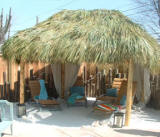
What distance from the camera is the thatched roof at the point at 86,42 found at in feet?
15.1

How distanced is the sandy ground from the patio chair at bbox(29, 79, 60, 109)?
0.22 meters

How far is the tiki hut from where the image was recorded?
4.61 metres

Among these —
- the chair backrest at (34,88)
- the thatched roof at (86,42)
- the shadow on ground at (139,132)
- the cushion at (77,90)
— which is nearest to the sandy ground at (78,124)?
the shadow on ground at (139,132)

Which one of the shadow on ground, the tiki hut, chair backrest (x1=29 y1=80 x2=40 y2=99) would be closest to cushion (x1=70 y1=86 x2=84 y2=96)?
chair backrest (x1=29 y1=80 x2=40 y2=99)

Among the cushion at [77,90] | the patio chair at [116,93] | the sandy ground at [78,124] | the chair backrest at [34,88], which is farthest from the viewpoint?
the cushion at [77,90]

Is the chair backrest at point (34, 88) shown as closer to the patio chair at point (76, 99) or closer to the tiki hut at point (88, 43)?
the patio chair at point (76, 99)

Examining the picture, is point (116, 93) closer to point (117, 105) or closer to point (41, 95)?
point (117, 105)

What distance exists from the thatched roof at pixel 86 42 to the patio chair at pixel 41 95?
5.27 ft

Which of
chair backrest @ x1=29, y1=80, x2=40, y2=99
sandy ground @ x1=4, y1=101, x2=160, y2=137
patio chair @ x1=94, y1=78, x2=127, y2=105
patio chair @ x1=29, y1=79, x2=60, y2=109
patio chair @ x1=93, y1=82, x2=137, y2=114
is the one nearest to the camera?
sandy ground @ x1=4, y1=101, x2=160, y2=137

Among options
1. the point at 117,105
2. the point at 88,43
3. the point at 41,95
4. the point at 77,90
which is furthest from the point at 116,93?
the point at 88,43

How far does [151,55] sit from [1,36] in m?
14.2

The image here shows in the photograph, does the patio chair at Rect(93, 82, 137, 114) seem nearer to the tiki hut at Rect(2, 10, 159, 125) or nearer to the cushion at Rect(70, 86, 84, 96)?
the tiki hut at Rect(2, 10, 159, 125)

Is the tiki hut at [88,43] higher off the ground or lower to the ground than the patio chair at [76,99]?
higher

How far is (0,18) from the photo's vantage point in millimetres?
15250
